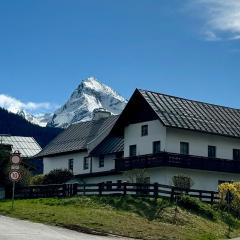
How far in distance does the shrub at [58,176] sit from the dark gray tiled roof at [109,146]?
324 cm

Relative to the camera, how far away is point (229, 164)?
57156 mm

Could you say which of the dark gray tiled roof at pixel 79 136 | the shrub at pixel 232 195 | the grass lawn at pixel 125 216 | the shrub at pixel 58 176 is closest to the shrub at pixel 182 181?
the shrub at pixel 232 195

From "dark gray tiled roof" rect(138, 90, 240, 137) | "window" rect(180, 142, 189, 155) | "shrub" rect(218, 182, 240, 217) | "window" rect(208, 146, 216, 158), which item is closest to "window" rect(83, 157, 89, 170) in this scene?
"dark gray tiled roof" rect(138, 90, 240, 137)

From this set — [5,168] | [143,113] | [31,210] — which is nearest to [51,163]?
[143,113]

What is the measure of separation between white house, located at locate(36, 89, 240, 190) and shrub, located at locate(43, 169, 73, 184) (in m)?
2.18

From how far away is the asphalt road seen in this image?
90.7 ft

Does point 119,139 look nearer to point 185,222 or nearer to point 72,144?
point 72,144

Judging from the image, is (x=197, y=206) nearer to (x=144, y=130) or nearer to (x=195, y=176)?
(x=195, y=176)

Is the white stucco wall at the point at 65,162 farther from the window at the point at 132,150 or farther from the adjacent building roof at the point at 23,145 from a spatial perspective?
the window at the point at 132,150

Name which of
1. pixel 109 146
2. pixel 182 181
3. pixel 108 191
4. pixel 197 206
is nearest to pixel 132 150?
pixel 109 146

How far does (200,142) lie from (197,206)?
16.2m

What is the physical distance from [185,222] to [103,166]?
1115 inches

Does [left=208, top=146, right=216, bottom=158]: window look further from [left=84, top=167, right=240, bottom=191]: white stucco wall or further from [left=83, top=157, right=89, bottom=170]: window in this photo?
[left=83, top=157, right=89, bottom=170]: window

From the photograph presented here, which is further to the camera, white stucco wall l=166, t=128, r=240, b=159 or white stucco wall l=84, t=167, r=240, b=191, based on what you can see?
white stucco wall l=166, t=128, r=240, b=159
